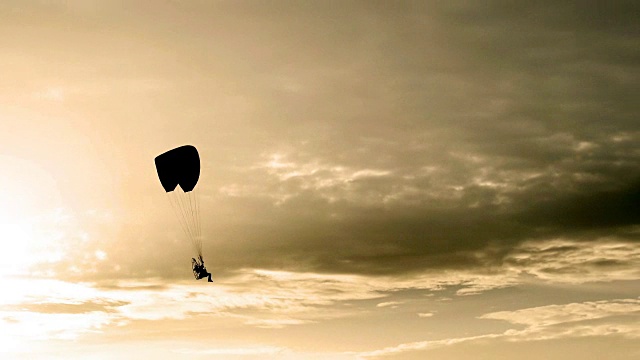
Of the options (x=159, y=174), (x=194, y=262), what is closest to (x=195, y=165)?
(x=159, y=174)

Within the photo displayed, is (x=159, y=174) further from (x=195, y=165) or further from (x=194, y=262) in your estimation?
(x=194, y=262)

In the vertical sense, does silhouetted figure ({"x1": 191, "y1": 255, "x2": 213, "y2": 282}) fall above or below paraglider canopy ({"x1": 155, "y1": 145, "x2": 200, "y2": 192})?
below

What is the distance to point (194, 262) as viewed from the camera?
147 feet

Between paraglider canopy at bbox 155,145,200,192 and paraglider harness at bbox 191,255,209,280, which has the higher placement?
paraglider canopy at bbox 155,145,200,192

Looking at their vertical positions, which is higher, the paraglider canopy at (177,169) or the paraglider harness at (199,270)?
the paraglider canopy at (177,169)

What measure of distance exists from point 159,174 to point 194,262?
8865 millimetres

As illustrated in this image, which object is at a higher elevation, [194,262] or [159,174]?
[159,174]

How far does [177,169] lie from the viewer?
157 feet

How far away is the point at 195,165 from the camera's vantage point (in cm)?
4894

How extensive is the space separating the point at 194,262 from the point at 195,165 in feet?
30.3

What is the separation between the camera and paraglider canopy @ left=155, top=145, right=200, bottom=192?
47844mm

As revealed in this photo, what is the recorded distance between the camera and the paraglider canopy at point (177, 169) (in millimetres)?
47844

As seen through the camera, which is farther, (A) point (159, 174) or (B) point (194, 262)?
(A) point (159, 174)

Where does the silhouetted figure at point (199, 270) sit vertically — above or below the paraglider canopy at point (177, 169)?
below
